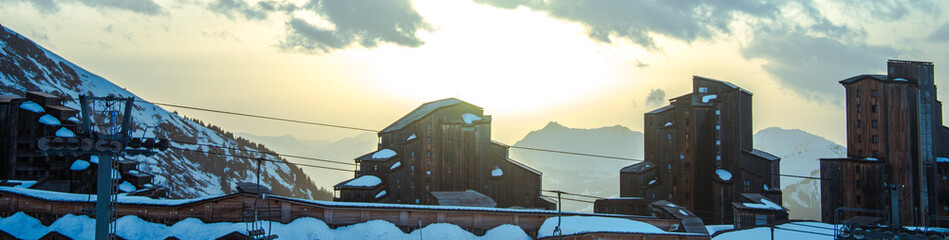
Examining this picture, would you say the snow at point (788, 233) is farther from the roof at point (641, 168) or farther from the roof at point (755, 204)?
the roof at point (641, 168)

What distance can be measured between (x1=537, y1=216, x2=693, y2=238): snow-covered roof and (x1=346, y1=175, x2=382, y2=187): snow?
2572 centimetres

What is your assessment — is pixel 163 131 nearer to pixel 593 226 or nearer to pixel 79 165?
pixel 79 165

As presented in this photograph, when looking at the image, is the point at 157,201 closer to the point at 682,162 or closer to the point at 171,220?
the point at 171,220

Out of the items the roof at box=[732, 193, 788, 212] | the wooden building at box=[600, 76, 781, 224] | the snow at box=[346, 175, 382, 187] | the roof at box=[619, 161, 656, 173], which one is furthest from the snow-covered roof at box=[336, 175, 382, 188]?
the roof at box=[732, 193, 788, 212]

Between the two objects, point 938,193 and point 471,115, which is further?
point 471,115

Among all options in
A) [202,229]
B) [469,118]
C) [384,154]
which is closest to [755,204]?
[469,118]

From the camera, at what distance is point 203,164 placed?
124 meters

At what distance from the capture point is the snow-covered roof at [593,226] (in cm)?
3766

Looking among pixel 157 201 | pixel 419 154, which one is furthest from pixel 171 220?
pixel 419 154

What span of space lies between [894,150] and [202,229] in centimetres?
6018

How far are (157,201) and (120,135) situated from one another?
11605 mm

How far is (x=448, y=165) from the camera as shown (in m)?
63.1

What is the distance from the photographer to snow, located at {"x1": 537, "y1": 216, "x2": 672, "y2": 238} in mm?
37688

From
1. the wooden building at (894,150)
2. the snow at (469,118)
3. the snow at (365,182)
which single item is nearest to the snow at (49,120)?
the snow at (365,182)
